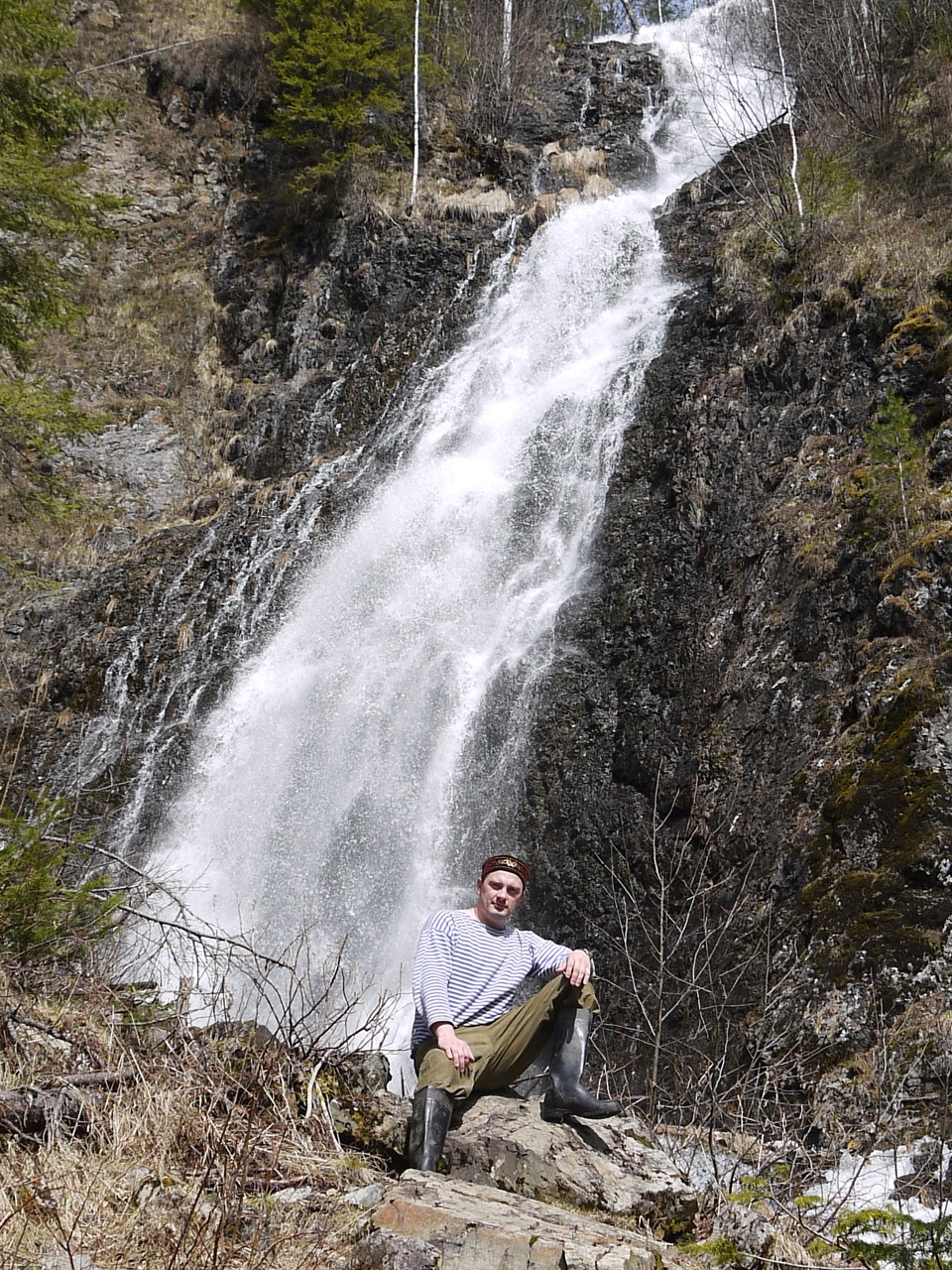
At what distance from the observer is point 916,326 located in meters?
10.4

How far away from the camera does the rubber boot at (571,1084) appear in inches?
129

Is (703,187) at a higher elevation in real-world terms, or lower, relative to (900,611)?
higher

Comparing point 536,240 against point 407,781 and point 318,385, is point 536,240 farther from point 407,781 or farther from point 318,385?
point 407,781

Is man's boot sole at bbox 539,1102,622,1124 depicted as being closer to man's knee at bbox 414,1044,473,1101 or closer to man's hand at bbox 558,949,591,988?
man's knee at bbox 414,1044,473,1101

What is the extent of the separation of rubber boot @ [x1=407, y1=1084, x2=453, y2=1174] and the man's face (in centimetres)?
72

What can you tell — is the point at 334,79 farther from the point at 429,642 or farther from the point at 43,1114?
the point at 43,1114

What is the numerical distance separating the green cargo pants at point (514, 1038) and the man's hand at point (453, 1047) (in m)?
0.09

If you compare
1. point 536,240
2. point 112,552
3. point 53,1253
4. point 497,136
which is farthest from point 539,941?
point 497,136

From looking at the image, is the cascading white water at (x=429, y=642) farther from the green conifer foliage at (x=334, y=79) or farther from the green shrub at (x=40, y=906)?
the green conifer foliage at (x=334, y=79)

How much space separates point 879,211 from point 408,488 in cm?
747

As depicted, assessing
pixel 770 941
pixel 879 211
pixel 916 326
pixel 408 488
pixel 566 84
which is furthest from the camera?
pixel 566 84

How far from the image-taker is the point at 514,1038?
3562 mm

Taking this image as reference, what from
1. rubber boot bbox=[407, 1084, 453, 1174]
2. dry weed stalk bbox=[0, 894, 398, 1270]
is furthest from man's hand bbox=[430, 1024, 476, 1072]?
dry weed stalk bbox=[0, 894, 398, 1270]

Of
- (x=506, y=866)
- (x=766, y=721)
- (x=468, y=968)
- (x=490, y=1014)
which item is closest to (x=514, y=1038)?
(x=490, y=1014)
